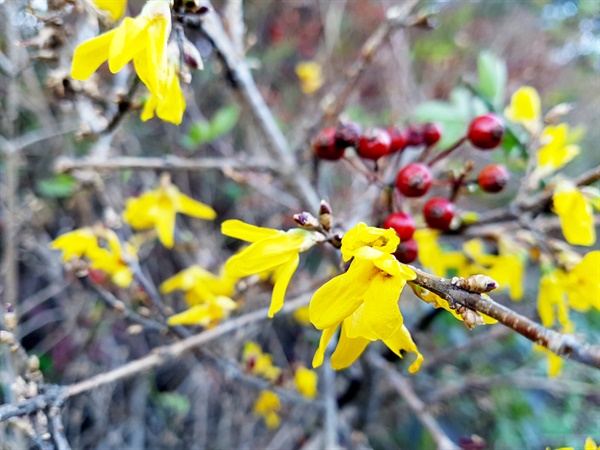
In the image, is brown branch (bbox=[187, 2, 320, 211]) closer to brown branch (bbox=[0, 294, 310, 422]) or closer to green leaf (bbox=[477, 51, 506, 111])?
brown branch (bbox=[0, 294, 310, 422])

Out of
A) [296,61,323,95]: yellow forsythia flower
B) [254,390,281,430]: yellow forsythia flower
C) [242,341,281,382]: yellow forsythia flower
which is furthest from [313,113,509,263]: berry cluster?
[296,61,323,95]: yellow forsythia flower

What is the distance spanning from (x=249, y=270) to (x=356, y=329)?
21cm

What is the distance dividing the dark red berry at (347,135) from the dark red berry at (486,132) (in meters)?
0.27

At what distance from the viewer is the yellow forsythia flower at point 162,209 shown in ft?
4.54

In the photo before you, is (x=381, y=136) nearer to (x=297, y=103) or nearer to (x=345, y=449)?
(x=345, y=449)

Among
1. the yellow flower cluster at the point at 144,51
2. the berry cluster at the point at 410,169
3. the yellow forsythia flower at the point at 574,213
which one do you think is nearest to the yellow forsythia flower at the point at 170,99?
the yellow flower cluster at the point at 144,51

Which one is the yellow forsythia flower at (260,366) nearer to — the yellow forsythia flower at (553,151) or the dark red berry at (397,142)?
the dark red berry at (397,142)

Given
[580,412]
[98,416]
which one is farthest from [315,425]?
[580,412]

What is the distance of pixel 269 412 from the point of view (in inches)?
73.7

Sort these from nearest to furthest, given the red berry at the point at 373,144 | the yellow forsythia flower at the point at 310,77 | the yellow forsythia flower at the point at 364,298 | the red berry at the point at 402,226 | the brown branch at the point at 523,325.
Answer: the brown branch at the point at 523,325, the yellow forsythia flower at the point at 364,298, the red berry at the point at 402,226, the red berry at the point at 373,144, the yellow forsythia flower at the point at 310,77

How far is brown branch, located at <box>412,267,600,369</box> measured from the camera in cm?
49

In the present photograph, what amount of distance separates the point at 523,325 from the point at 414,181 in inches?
17.1

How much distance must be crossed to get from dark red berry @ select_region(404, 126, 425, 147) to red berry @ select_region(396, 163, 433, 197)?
21cm

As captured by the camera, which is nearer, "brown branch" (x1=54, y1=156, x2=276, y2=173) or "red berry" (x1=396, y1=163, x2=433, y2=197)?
"red berry" (x1=396, y1=163, x2=433, y2=197)
